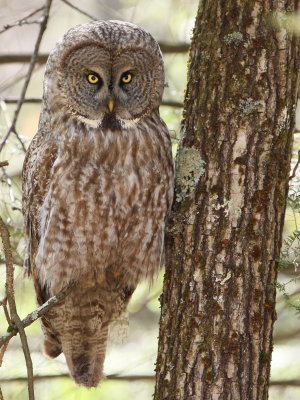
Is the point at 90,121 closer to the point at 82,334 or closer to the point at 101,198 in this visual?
the point at 101,198

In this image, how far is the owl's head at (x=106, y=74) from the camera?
3357mm

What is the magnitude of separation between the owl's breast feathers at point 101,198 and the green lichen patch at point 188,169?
157 millimetres

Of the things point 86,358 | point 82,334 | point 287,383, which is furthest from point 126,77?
point 287,383

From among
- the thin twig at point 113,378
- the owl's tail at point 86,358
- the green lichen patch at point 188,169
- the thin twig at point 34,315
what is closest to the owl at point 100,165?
the green lichen patch at point 188,169

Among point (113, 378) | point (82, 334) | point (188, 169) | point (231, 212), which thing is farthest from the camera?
point (113, 378)

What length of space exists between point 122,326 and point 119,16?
228cm

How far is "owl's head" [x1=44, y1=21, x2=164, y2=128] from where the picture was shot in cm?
336

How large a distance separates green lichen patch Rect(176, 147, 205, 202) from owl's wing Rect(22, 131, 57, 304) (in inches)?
26.1

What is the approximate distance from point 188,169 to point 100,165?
518 mm

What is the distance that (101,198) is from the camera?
130 inches

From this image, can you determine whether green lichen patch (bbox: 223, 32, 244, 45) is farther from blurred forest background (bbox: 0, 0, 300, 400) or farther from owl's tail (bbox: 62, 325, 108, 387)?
owl's tail (bbox: 62, 325, 108, 387)

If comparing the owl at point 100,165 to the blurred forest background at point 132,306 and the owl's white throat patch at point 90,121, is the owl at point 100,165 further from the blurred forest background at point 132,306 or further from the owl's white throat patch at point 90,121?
the blurred forest background at point 132,306

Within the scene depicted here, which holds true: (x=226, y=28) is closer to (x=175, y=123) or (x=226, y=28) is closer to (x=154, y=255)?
(x=154, y=255)

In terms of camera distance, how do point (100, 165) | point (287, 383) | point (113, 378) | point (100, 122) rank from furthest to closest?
point (113, 378) → point (287, 383) → point (100, 122) → point (100, 165)
